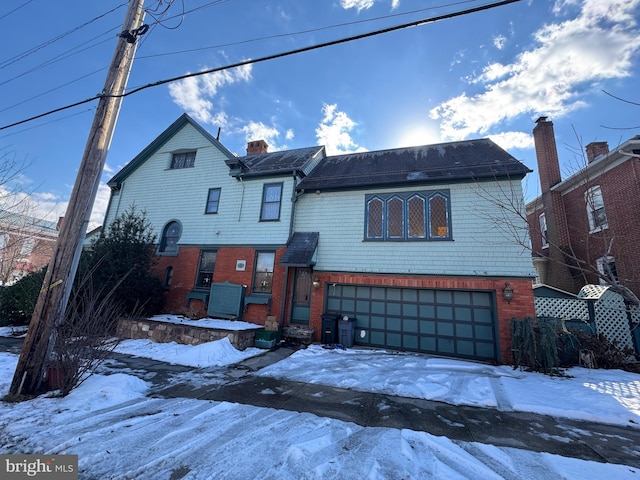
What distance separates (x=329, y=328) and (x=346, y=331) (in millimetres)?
635

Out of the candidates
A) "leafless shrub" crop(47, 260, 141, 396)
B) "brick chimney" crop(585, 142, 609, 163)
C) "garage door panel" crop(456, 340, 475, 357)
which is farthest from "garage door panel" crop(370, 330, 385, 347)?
"brick chimney" crop(585, 142, 609, 163)

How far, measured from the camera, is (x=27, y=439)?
3145 millimetres

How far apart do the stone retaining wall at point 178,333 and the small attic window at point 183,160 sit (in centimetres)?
781

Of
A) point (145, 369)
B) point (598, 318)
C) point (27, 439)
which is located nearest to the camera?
point (27, 439)

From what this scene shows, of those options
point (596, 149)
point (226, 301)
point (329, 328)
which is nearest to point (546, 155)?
point (596, 149)

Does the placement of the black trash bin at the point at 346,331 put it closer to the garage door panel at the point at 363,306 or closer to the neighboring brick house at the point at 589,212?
the garage door panel at the point at 363,306

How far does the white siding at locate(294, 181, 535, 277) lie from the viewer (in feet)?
28.8

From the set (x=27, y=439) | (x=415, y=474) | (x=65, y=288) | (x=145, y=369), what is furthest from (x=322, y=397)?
(x=65, y=288)

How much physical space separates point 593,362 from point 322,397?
7.81 metres

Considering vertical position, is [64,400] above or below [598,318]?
below

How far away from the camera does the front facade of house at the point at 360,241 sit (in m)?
8.93

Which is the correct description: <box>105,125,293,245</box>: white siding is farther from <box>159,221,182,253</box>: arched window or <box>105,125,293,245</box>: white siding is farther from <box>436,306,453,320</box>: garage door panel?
<box>436,306,453,320</box>: garage door panel

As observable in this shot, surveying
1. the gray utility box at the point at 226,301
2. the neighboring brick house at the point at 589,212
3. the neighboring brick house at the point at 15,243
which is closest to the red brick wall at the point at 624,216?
the neighboring brick house at the point at 589,212

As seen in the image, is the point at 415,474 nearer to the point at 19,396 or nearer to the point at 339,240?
the point at 19,396
